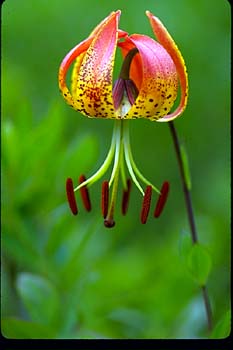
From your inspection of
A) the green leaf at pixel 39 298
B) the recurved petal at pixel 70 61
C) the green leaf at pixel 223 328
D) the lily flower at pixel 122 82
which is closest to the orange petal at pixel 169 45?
the lily flower at pixel 122 82

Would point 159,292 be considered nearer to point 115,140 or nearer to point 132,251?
point 132,251

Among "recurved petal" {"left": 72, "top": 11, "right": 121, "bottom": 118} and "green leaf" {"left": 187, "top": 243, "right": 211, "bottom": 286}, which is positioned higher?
"recurved petal" {"left": 72, "top": 11, "right": 121, "bottom": 118}

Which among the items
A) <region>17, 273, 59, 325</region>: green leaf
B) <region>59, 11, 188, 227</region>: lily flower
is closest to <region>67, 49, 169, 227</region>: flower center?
<region>59, 11, 188, 227</region>: lily flower


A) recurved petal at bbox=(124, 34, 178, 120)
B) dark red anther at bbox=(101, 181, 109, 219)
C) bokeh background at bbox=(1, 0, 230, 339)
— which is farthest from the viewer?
bokeh background at bbox=(1, 0, 230, 339)

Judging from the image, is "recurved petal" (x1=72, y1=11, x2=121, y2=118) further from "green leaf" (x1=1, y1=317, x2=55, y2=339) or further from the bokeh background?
"green leaf" (x1=1, y1=317, x2=55, y2=339)

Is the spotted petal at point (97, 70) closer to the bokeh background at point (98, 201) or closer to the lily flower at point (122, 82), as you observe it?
the lily flower at point (122, 82)

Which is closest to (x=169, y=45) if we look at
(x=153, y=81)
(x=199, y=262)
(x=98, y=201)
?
(x=153, y=81)
